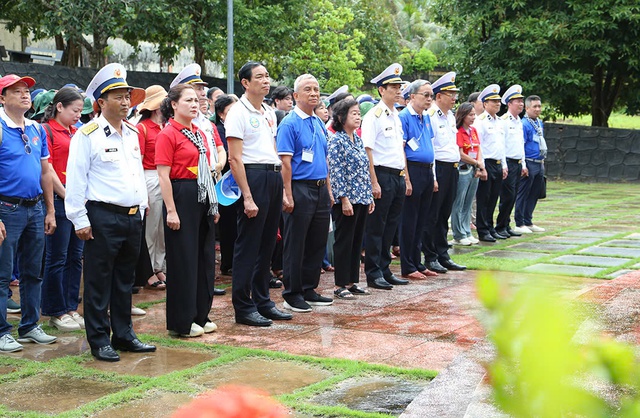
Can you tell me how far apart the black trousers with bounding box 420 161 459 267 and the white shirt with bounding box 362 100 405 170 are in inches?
49.1

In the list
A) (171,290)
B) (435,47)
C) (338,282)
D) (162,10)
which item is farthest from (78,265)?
(435,47)

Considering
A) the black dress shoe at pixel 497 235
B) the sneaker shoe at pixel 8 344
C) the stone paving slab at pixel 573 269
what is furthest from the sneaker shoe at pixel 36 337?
the black dress shoe at pixel 497 235

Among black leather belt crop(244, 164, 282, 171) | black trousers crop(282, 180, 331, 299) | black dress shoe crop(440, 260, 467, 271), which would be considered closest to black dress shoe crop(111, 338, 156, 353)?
black leather belt crop(244, 164, 282, 171)

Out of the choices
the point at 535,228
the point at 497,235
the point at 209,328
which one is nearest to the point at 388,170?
the point at 209,328

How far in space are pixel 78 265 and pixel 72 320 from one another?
18.9 inches

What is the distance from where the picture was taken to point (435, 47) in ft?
154

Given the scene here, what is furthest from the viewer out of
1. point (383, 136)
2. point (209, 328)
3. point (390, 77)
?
point (390, 77)

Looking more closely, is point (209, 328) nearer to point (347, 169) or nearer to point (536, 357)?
point (347, 169)

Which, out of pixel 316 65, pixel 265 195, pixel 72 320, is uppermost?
pixel 316 65

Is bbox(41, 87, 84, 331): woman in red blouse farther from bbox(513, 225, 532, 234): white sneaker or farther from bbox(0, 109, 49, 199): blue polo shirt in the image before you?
bbox(513, 225, 532, 234): white sneaker

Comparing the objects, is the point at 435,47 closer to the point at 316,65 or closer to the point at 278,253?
the point at 316,65

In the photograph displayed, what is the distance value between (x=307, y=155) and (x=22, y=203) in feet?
7.53

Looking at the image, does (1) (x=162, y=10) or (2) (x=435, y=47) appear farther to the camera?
(2) (x=435, y=47)

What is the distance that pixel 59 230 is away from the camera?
6.68m
